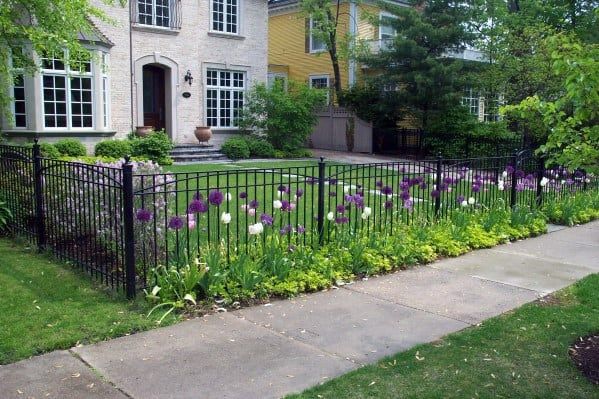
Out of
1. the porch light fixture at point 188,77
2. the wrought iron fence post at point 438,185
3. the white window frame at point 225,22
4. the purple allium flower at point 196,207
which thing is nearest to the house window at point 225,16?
the white window frame at point 225,22

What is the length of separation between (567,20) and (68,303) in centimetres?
2546

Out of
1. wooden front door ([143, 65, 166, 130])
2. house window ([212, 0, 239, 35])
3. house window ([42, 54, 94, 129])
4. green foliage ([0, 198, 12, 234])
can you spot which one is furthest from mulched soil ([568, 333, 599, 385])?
house window ([212, 0, 239, 35])

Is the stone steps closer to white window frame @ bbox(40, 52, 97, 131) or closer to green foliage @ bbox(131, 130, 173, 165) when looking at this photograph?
green foliage @ bbox(131, 130, 173, 165)

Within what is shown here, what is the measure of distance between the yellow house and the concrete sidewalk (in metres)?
19.7

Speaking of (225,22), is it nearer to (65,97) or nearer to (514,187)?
(65,97)

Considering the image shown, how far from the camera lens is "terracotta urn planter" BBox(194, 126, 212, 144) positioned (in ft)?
67.2

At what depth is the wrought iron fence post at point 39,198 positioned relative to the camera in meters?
7.25

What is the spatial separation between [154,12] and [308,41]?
1013 cm

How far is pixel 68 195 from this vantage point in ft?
22.5

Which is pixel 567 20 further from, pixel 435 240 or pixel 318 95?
pixel 435 240

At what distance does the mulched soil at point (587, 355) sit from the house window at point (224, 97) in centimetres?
1794

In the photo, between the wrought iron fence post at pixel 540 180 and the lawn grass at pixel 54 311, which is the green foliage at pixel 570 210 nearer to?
the wrought iron fence post at pixel 540 180

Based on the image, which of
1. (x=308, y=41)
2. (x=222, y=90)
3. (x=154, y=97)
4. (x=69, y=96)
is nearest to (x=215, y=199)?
(x=69, y=96)

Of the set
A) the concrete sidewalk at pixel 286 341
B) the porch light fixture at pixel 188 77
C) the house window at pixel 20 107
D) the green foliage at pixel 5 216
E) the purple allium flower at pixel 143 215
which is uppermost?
the porch light fixture at pixel 188 77
